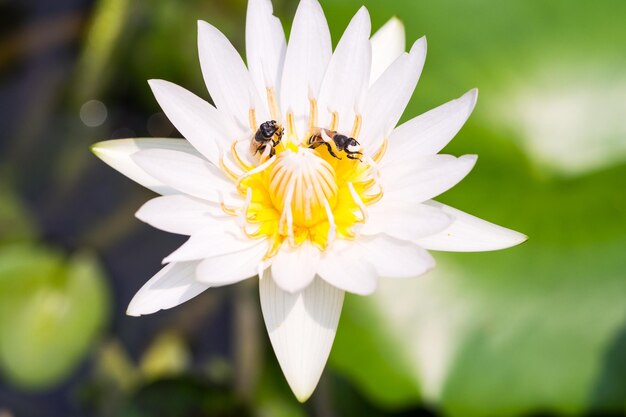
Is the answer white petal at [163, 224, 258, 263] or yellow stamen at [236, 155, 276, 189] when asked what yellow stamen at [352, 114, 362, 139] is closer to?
yellow stamen at [236, 155, 276, 189]

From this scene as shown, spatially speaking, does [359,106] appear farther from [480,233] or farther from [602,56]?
[602,56]

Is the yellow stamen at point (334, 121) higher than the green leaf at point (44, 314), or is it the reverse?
the yellow stamen at point (334, 121)

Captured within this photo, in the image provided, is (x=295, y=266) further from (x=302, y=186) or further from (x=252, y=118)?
(x=252, y=118)

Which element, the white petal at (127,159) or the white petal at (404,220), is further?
the white petal at (127,159)

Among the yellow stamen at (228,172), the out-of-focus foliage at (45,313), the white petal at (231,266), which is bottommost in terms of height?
the out-of-focus foliage at (45,313)

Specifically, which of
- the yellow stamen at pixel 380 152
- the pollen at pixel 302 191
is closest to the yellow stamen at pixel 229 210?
the pollen at pixel 302 191

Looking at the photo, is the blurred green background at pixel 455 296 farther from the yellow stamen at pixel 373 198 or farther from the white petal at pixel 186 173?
the white petal at pixel 186 173
